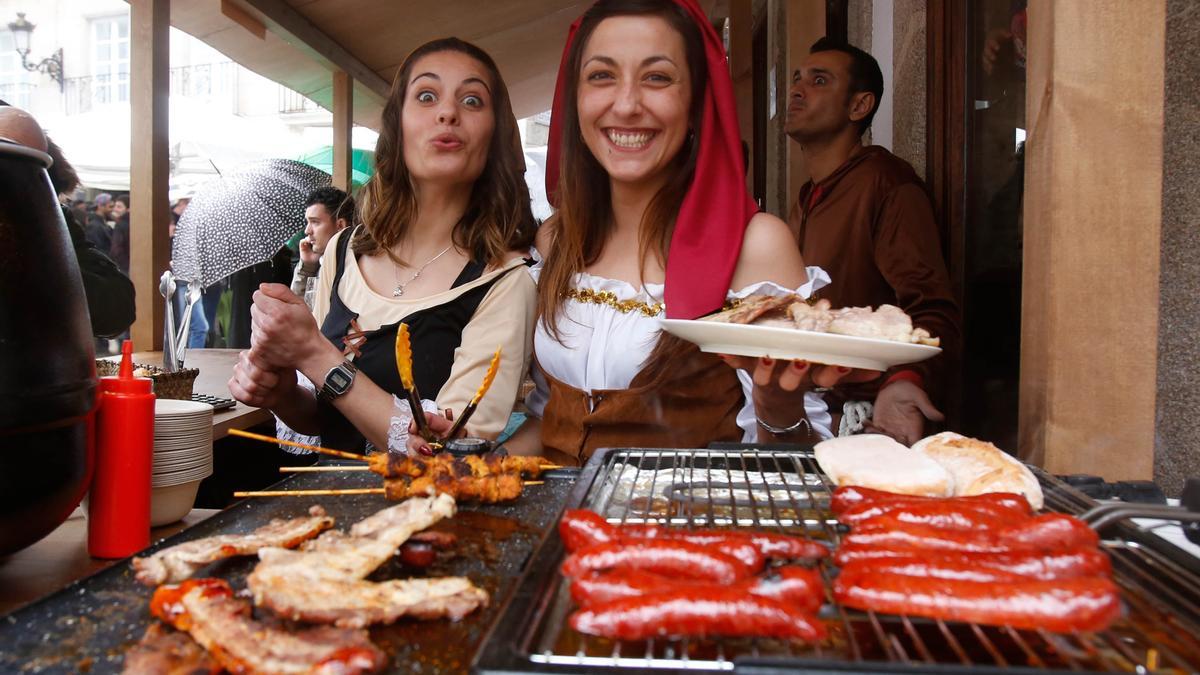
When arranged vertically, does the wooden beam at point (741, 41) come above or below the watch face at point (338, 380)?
above

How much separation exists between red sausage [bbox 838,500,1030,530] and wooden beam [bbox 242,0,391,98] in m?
7.20

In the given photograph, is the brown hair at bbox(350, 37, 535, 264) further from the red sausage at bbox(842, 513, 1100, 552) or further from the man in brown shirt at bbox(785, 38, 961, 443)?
the red sausage at bbox(842, 513, 1100, 552)

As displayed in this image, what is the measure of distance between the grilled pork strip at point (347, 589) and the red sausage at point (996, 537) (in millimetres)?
679

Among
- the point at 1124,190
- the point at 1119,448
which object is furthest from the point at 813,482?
the point at 1124,190

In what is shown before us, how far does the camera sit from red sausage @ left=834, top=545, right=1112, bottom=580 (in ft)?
3.95

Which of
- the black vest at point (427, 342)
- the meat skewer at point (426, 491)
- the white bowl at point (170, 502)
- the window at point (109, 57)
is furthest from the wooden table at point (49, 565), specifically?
the window at point (109, 57)

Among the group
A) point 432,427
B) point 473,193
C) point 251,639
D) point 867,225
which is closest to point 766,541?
point 251,639

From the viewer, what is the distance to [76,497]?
5.05 ft

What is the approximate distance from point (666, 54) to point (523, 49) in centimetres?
1036

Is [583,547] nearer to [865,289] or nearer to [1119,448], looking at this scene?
[1119,448]

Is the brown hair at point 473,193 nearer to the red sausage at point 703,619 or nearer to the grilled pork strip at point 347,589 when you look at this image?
the grilled pork strip at point 347,589

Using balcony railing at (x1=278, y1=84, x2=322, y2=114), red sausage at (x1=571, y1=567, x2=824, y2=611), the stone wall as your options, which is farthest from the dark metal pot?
balcony railing at (x1=278, y1=84, x2=322, y2=114)

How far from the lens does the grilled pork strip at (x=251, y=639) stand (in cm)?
105

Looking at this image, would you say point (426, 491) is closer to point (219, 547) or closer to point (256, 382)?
point (219, 547)
